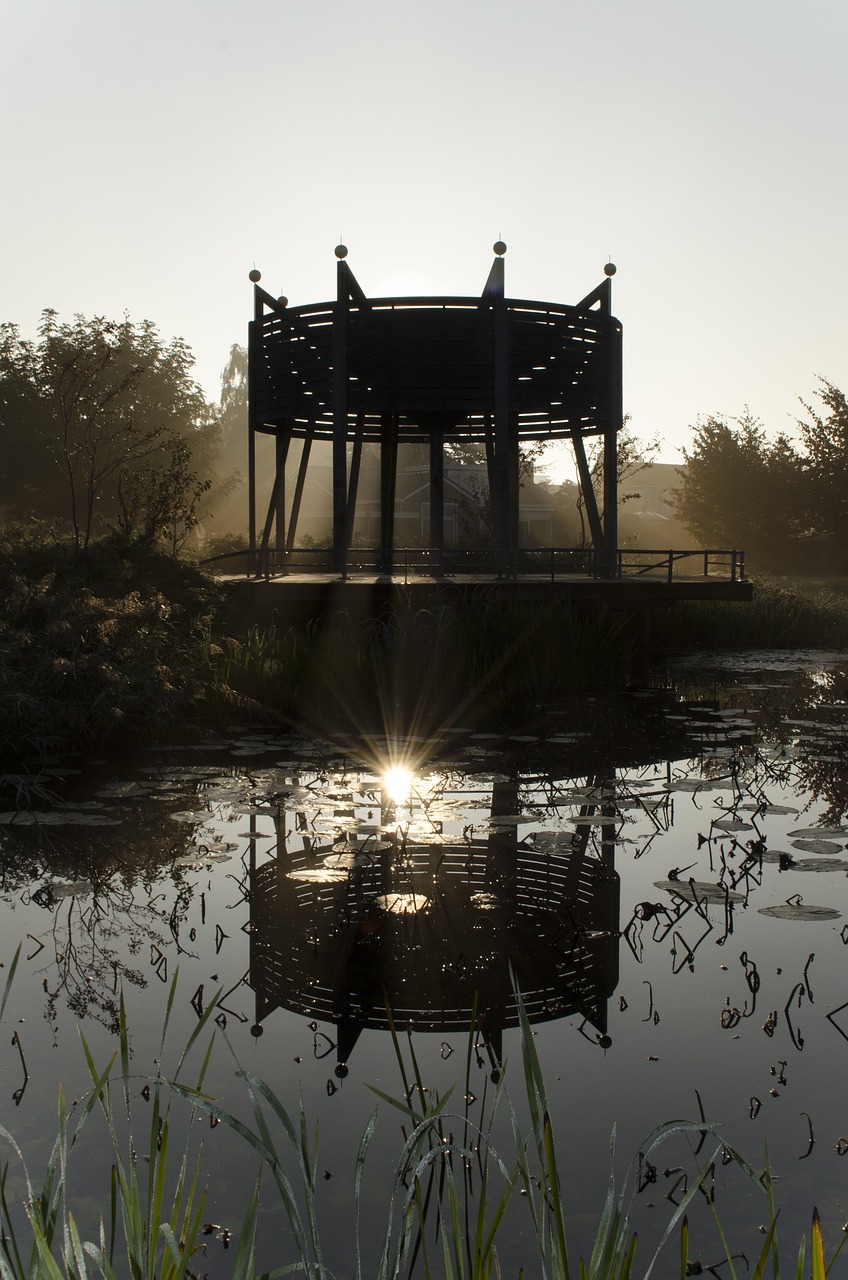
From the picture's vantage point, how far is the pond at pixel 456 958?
2.94m

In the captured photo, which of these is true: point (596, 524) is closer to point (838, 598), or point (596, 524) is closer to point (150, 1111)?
point (838, 598)

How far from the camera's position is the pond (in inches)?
116

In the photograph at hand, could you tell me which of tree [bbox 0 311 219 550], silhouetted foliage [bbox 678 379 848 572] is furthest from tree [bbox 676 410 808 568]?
tree [bbox 0 311 219 550]

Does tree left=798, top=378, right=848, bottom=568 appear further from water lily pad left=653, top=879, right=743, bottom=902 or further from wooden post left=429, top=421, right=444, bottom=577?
water lily pad left=653, top=879, right=743, bottom=902

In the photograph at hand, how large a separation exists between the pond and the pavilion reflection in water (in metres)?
0.02

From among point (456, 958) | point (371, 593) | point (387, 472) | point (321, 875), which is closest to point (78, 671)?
point (321, 875)

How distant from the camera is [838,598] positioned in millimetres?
25984

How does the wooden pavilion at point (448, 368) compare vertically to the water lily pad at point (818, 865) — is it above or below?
above

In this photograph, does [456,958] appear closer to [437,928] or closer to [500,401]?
[437,928]

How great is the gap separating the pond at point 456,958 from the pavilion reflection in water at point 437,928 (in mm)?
17

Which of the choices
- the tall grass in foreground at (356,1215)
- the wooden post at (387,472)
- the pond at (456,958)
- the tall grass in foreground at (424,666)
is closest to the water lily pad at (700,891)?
the pond at (456,958)

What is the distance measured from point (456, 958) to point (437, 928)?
0.37 meters

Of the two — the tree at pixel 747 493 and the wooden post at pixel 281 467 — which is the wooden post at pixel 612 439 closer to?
the wooden post at pixel 281 467

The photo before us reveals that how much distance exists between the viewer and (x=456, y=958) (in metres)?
4.34
